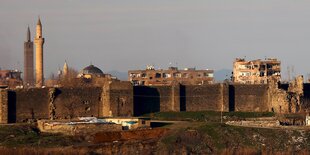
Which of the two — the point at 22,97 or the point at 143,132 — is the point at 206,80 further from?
the point at 143,132

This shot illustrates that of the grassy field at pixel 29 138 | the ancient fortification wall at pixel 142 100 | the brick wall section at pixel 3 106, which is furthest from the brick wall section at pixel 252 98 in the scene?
the grassy field at pixel 29 138

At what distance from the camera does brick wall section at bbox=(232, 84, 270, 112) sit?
62.5m

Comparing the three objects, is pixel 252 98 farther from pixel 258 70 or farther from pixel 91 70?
pixel 91 70

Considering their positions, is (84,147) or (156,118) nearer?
(84,147)

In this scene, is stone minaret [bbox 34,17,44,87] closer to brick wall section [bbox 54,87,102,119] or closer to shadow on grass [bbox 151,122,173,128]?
brick wall section [bbox 54,87,102,119]

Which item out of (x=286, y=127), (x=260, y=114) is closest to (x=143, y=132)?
(x=286, y=127)

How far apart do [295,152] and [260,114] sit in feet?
39.0

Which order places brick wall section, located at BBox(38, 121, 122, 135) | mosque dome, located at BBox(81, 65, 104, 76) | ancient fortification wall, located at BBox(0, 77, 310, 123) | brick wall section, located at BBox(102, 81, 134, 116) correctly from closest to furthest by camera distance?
brick wall section, located at BBox(38, 121, 122, 135) < ancient fortification wall, located at BBox(0, 77, 310, 123) < brick wall section, located at BBox(102, 81, 134, 116) < mosque dome, located at BBox(81, 65, 104, 76)

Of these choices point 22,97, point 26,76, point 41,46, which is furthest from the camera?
point 26,76

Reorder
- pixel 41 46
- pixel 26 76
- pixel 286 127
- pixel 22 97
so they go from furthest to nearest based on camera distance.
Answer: pixel 26 76 → pixel 41 46 → pixel 22 97 → pixel 286 127

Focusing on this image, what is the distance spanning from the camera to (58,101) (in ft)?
191

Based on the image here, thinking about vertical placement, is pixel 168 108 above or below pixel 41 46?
below

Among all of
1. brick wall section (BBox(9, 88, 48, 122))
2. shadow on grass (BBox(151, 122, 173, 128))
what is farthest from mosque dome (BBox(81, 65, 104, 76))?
shadow on grass (BBox(151, 122, 173, 128))

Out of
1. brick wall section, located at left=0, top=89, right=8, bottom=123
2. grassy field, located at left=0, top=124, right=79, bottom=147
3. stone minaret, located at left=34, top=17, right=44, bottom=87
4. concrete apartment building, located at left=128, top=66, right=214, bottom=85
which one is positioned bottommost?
grassy field, located at left=0, top=124, right=79, bottom=147
